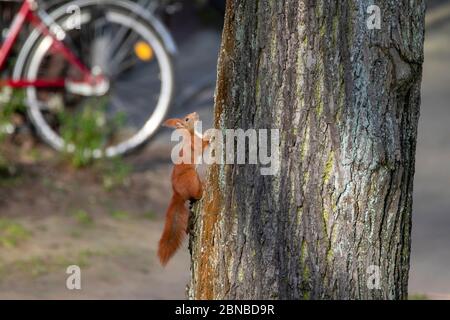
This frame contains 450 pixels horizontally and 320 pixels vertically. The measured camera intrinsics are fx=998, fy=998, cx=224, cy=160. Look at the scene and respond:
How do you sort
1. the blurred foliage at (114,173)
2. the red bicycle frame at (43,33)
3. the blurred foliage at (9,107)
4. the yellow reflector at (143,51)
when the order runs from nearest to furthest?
1. the blurred foliage at (114,173)
2. the blurred foliage at (9,107)
3. the red bicycle frame at (43,33)
4. the yellow reflector at (143,51)

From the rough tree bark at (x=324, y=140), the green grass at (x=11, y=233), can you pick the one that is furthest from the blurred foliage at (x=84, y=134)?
the rough tree bark at (x=324, y=140)

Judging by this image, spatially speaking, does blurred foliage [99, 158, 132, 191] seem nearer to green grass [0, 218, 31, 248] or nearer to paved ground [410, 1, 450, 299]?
green grass [0, 218, 31, 248]

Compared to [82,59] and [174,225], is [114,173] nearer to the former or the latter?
[82,59]

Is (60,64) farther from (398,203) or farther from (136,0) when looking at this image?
(398,203)

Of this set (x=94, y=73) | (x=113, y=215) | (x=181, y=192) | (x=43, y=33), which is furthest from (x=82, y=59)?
(x=181, y=192)

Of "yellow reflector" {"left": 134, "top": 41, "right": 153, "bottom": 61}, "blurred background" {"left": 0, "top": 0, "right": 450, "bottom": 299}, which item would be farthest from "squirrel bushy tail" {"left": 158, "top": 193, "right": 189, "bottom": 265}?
"yellow reflector" {"left": 134, "top": 41, "right": 153, "bottom": 61}

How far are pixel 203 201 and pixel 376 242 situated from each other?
0.66m

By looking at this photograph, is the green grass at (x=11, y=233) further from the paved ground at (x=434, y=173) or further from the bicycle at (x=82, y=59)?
the paved ground at (x=434, y=173)

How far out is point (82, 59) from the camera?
8.16 meters

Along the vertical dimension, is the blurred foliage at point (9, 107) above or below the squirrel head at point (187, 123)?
above

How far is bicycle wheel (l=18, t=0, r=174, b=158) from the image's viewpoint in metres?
7.62

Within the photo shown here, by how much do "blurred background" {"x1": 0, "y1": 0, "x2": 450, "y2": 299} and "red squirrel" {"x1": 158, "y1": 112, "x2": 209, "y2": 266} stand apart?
1867 millimetres

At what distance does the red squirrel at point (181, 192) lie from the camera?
3.73 m

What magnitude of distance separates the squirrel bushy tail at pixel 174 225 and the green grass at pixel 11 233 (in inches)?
107
